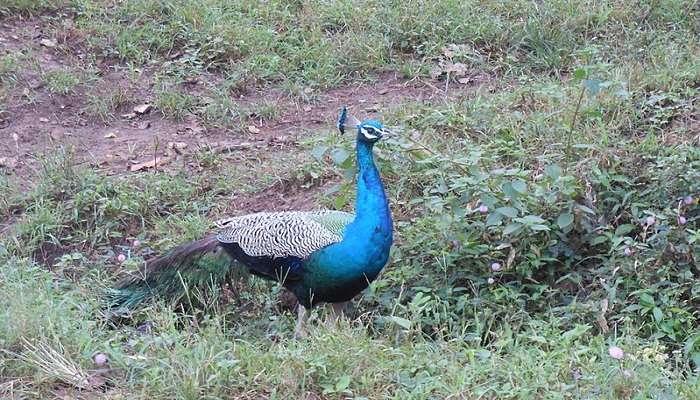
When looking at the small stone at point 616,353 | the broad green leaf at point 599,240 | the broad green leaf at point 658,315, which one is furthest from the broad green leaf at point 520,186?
the small stone at point 616,353

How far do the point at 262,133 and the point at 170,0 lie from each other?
1909 millimetres

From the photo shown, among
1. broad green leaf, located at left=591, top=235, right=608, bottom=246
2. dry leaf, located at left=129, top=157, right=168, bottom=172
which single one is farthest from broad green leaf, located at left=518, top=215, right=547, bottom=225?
dry leaf, located at left=129, top=157, right=168, bottom=172

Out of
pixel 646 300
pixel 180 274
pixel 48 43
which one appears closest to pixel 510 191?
pixel 646 300

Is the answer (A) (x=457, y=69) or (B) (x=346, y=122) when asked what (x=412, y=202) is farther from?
(A) (x=457, y=69)

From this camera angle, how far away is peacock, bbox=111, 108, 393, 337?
458cm

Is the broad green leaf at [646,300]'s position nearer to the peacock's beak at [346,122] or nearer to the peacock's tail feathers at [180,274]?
the peacock's beak at [346,122]

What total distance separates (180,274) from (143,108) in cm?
260

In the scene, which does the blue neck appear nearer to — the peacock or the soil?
the peacock

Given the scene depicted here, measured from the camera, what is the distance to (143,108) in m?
7.27

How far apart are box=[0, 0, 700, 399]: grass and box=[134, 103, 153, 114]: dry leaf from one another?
0.39 ft

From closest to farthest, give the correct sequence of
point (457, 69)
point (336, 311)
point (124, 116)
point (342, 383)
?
point (342, 383) → point (336, 311) → point (124, 116) → point (457, 69)

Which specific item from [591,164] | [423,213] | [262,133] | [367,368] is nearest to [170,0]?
[262,133]

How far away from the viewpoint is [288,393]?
10.9 feet

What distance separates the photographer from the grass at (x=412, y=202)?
3482 millimetres
